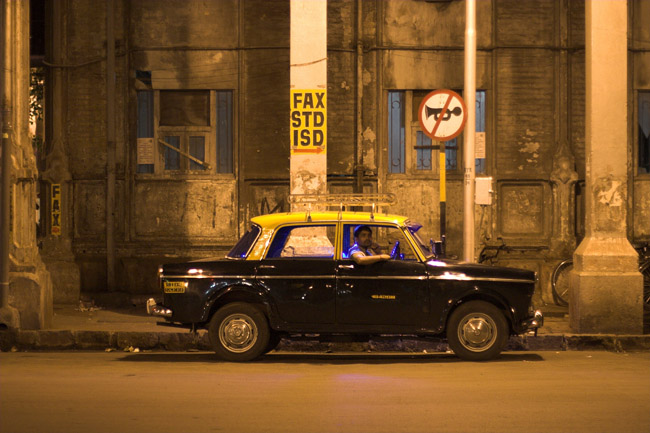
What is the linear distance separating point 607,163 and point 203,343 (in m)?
5.95

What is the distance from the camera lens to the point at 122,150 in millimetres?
16281

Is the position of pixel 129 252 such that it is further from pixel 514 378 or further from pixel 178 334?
pixel 514 378

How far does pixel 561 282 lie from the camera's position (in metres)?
15.7

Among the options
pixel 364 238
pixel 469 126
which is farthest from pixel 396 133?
pixel 364 238

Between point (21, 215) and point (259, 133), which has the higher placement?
point (259, 133)

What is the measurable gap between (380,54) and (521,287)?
7.14 metres

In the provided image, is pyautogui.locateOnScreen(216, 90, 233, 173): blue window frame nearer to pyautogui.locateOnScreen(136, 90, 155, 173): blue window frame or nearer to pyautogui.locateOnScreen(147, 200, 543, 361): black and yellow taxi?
pyautogui.locateOnScreen(136, 90, 155, 173): blue window frame

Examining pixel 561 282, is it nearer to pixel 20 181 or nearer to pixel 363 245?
pixel 363 245

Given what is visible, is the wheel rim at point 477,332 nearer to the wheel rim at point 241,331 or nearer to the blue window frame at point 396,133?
the wheel rim at point 241,331

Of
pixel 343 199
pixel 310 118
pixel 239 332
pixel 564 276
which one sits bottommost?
pixel 239 332

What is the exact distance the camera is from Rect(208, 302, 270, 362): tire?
10250 mm

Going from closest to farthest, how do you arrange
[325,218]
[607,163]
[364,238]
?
[364,238], [325,218], [607,163]

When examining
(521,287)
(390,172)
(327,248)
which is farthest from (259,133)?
(521,287)

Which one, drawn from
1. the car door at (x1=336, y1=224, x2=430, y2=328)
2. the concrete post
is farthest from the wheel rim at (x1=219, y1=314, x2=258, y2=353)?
the concrete post
